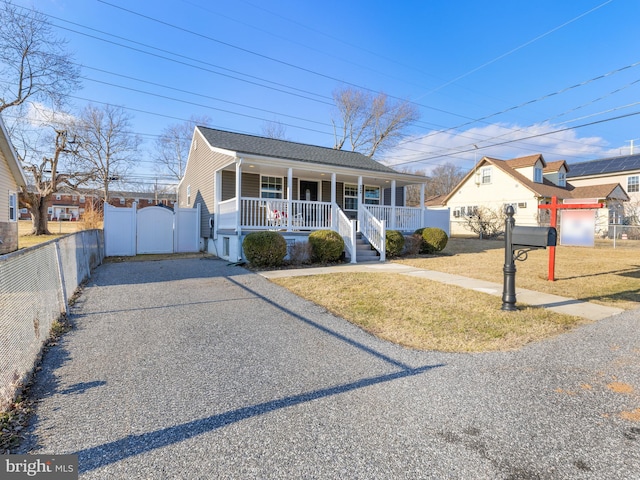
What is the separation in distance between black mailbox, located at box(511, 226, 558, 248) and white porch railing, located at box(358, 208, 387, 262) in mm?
6133

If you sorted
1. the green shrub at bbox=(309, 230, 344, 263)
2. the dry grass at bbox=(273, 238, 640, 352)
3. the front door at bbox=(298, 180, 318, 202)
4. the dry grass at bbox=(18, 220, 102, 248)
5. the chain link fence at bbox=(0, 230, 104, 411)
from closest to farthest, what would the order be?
the chain link fence at bbox=(0, 230, 104, 411) < the dry grass at bbox=(273, 238, 640, 352) < the green shrub at bbox=(309, 230, 344, 263) < the front door at bbox=(298, 180, 318, 202) < the dry grass at bbox=(18, 220, 102, 248)

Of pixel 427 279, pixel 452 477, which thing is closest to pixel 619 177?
pixel 427 279

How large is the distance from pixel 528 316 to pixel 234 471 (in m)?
4.54

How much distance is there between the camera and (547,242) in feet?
16.0

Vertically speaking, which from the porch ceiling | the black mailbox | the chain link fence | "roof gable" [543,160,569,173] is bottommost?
the chain link fence

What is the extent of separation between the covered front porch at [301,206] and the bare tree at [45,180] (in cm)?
1814

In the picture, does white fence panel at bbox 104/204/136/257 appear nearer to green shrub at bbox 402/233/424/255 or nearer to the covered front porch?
the covered front porch

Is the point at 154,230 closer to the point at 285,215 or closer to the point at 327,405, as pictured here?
the point at 285,215

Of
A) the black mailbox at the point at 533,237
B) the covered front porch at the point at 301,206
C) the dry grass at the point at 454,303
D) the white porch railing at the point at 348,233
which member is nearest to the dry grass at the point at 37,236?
the covered front porch at the point at 301,206

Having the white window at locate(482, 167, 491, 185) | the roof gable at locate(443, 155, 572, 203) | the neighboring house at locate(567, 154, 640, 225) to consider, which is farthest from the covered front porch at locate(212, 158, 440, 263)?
the neighboring house at locate(567, 154, 640, 225)

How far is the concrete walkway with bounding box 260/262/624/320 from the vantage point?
5164mm

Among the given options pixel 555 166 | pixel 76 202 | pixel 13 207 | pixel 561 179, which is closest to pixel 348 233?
pixel 13 207

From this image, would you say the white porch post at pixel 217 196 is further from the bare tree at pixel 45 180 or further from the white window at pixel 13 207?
the bare tree at pixel 45 180

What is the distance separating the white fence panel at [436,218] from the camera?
17.6 m
